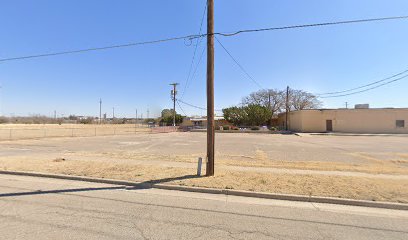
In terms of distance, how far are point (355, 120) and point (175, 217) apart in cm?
4085

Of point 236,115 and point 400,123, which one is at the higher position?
point 236,115

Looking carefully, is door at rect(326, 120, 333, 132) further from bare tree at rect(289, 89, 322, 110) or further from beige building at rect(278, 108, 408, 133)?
bare tree at rect(289, 89, 322, 110)

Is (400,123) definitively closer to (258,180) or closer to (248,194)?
(258,180)

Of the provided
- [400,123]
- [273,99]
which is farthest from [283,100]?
[400,123]

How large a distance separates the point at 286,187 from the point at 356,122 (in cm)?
3754

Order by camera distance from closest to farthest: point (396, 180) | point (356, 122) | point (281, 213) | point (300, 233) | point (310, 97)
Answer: point (300, 233) → point (281, 213) → point (396, 180) → point (356, 122) → point (310, 97)

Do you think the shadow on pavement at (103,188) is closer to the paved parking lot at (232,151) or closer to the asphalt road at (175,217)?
the asphalt road at (175,217)

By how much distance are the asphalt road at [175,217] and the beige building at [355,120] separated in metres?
36.8

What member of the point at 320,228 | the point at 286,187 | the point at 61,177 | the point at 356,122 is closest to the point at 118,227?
the point at 320,228

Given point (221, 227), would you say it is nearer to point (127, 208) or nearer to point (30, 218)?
point (127, 208)

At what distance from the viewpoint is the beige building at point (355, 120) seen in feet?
120

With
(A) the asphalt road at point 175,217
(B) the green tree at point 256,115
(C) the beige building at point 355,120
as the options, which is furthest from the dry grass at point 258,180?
(B) the green tree at point 256,115

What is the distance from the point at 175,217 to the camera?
→ 4.69 m

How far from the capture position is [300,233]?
404 cm
